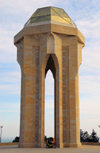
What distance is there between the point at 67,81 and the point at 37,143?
9010 millimetres

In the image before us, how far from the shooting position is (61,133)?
32.6 m

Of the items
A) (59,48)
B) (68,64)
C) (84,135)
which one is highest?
(59,48)

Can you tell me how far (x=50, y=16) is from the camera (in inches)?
1414

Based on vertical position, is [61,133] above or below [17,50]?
below

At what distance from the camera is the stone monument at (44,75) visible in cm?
3284

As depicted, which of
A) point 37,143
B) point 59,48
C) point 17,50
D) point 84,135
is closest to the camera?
point 37,143

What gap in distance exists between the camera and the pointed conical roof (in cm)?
3586

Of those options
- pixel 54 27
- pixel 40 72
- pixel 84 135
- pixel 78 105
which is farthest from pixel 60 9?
pixel 84 135

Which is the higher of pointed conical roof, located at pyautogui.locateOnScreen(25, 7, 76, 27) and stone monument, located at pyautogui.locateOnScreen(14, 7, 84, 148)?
pointed conical roof, located at pyautogui.locateOnScreen(25, 7, 76, 27)

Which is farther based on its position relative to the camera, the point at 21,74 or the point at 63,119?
the point at 21,74

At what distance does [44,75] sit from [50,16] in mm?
8466

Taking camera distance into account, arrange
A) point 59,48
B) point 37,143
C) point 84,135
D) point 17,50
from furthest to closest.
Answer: point 84,135 < point 17,50 < point 59,48 < point 37,143

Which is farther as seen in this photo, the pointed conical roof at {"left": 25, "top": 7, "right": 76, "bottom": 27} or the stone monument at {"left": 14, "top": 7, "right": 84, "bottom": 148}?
the pointed conical roof at {"left": 25, "top": 7, "right": 76, "bottom": 27}

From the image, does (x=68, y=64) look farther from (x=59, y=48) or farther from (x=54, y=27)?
(x=54, y=27)
